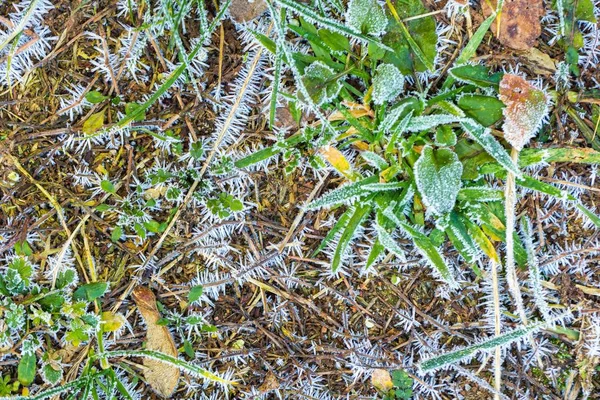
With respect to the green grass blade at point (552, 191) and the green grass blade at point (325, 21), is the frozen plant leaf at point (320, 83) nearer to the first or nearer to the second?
the green grass blade at point (325, 21)

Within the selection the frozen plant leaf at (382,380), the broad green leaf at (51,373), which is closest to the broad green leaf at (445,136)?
the frozen plant leaf at (382,380)

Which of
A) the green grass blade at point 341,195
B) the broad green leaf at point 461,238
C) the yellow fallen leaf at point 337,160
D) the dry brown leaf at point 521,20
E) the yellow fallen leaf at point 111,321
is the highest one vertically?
the dry brown leaf at point 521,20

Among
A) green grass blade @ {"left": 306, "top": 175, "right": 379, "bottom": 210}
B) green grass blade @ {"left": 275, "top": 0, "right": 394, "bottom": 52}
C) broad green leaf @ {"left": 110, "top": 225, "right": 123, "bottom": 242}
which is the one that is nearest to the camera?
green grass blade @ {"left": 275, "top": 0, "right": 394, "bottom": 52}

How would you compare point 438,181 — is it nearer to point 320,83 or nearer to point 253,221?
point 320,83

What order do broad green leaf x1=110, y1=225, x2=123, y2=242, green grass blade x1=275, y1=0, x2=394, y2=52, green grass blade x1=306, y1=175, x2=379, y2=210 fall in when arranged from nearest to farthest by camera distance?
green grass blade x1=275, y1=0, x2=394, y2=52 → green grass blade x1=306, y1=175, x2=379, y2=210 → broad green leaf x1=110, y1=225, x2=123, y2=242

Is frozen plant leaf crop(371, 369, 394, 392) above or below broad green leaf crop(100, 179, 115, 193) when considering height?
below

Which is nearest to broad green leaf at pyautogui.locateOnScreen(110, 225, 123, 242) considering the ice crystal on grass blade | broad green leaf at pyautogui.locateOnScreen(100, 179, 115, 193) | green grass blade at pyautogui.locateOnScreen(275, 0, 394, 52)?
broad green leaf at pyautogui.locateOnScreen(100, 179, 115, 193)

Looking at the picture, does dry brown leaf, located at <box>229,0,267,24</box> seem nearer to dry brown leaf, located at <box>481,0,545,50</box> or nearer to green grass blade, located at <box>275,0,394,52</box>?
green grass blade, located at <box>275,0,394,52</box>

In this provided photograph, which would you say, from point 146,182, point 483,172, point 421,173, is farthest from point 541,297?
point 146,182

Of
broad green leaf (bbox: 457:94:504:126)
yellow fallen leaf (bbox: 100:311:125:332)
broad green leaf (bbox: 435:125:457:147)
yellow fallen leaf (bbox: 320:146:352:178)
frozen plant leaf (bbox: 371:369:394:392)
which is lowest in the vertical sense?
frozen plant leaf (bbox: 371:369:394:392)
